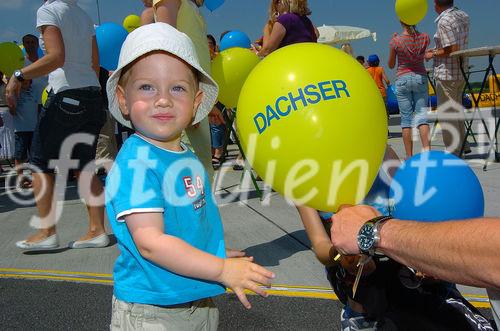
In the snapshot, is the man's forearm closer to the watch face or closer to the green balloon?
the watch face

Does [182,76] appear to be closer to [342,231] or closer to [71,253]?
[342,231]

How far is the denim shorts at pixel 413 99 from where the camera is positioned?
5844mm

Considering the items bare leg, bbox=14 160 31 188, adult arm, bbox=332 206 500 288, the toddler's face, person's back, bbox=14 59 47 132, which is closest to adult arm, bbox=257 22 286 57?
the toddler's face

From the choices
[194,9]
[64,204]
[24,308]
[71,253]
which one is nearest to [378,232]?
[194,9]

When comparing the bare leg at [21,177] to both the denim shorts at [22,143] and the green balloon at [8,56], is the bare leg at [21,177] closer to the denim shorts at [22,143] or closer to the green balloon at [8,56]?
the denim shorts at [22,143]

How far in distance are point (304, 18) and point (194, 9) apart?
3.43 feet

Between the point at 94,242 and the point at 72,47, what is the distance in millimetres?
1430

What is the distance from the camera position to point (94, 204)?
3.65 meters

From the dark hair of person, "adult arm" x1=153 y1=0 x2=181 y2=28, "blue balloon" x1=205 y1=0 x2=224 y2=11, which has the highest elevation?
the dark hair of person

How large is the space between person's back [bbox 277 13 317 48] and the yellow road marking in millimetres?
1738

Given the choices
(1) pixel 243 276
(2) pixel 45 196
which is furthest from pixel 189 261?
(2) pixel 45 196

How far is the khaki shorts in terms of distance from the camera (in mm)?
1484

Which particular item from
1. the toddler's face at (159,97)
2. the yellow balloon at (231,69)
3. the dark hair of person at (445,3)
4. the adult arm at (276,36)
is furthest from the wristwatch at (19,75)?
the dark hair of person at (445,3)

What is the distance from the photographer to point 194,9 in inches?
117
